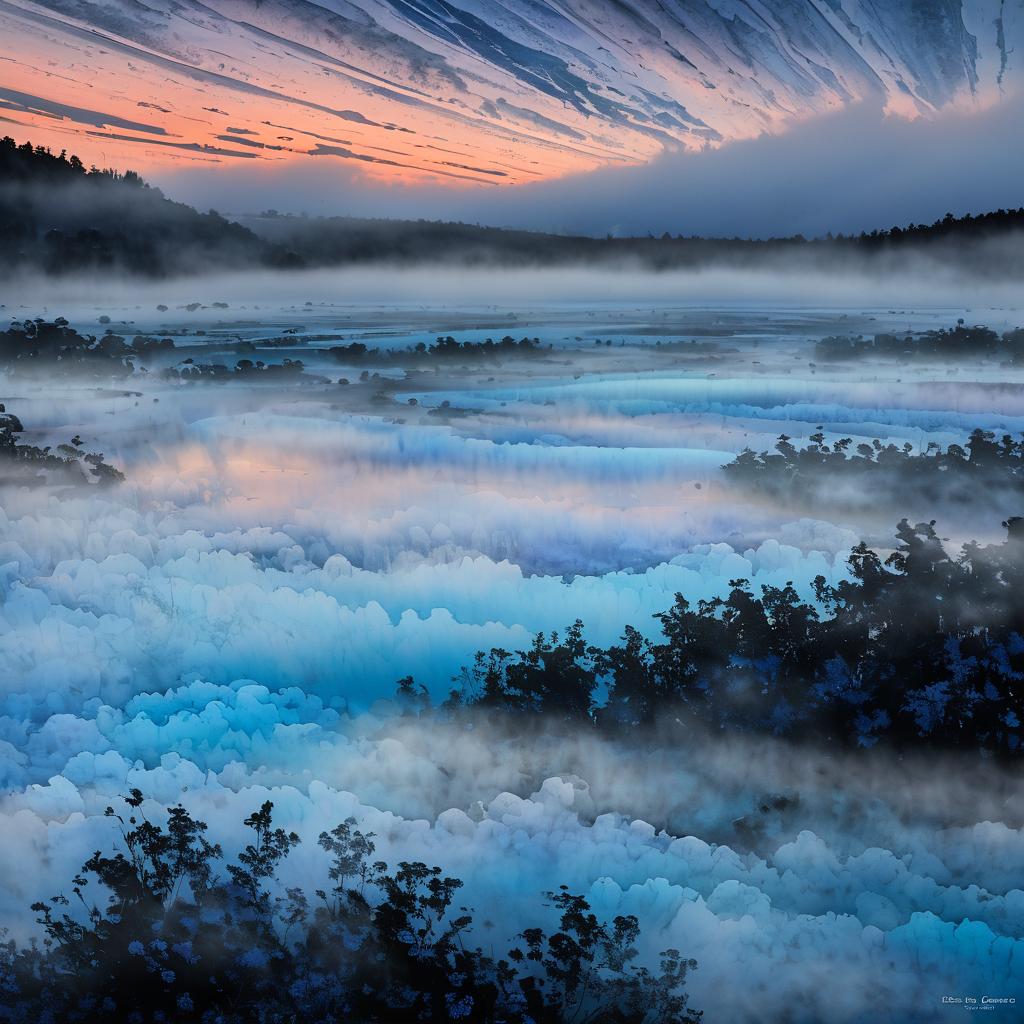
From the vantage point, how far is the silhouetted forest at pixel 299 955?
6.75 m

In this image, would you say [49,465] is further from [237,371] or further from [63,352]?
Result: [63,352]

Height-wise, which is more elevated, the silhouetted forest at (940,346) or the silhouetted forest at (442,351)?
the silhouetted forest at (940,346)

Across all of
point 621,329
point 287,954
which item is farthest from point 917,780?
point 621,329

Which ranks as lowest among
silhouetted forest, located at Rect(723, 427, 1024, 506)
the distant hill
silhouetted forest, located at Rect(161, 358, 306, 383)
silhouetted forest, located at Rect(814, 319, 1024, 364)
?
silhouetted forest, located at Rect(723, 427, 1024, 506)

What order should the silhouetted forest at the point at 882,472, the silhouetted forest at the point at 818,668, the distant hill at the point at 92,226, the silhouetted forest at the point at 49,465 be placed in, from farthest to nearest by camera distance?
the distant hill at the point at 92,226 < the silhouetted forest at the point at 49,465 < the silhouetted forest at the point at 882,472 < the silhouetted forest at the point at 818,668

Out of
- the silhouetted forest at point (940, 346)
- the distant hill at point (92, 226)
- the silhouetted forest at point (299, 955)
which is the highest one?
the distant hill at point (92, 226)

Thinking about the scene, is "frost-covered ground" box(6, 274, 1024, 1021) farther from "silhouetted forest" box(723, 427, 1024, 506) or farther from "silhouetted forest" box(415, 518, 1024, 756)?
"silhouetted forest" box(723, 427, 1024, 506)

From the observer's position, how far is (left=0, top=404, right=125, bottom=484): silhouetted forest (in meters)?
20.5

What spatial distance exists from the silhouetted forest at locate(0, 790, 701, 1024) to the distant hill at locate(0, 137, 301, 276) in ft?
233

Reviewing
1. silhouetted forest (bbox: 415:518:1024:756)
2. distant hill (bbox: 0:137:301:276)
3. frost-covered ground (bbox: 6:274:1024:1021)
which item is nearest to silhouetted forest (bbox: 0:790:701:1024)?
frost-covered ground (bbox: 6:274:1024:1021)

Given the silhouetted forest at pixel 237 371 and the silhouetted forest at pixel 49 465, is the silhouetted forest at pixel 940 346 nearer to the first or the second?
the silhouetted forest at pixel 237 371

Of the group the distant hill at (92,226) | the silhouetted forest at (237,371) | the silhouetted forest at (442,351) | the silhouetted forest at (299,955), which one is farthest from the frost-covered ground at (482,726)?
the distant hill at (92,226)

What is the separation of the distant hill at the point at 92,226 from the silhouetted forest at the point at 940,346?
194 feet

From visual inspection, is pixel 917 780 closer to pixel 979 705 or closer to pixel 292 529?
pixel 979 705
